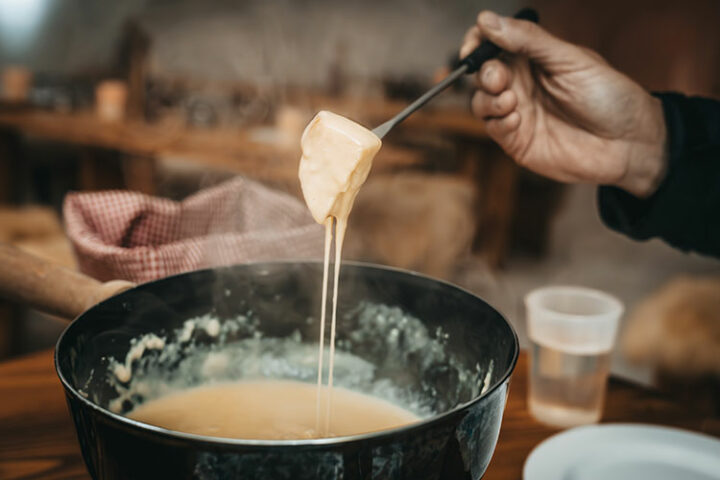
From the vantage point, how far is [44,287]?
85 centimetres

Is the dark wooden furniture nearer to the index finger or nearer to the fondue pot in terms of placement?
the index finger

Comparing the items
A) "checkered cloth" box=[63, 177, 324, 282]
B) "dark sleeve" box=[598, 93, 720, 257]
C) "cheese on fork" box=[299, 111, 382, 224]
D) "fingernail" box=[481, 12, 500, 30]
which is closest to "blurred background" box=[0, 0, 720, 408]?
"checkered cloth" box=[63, 177, 324, 282]

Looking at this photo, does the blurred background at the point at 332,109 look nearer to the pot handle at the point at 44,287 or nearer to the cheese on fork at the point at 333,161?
the pot handle at the point at 44,287

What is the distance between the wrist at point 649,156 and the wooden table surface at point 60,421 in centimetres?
49

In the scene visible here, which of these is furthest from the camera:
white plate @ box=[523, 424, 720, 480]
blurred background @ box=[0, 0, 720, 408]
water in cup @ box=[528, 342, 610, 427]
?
blurred background @ box=[0, 0, 720, 408]

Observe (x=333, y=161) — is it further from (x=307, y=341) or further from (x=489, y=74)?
(x=489, y=74)

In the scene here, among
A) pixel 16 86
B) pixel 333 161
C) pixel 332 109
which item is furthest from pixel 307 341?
pixel 16 86

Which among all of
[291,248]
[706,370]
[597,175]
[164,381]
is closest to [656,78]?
[706,370]

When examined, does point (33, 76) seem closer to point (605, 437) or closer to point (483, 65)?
point (483, 65)

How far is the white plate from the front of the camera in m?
0.82

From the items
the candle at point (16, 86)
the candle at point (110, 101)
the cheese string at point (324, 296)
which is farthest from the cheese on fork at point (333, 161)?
the candle at point (16, 86)

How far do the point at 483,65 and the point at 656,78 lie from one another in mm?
3970

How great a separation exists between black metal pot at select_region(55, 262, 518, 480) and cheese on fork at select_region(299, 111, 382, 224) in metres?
0.12

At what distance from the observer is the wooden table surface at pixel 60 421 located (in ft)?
2.74
